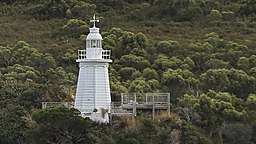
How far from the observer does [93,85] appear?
52.1 metres

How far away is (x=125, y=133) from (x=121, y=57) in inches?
1066

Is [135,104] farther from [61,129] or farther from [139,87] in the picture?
[139,87]

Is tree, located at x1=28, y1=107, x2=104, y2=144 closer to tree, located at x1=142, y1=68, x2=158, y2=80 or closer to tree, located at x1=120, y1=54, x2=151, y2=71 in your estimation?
tree, located at x1=142, y1=68, x2=158, y2=80

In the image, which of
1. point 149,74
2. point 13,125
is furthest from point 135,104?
point 149,74

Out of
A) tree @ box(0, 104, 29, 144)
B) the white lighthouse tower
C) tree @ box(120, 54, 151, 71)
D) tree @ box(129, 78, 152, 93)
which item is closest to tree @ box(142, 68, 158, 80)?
tree @ box(120, 54, 151, 71)

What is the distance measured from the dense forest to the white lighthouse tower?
0.95 meters

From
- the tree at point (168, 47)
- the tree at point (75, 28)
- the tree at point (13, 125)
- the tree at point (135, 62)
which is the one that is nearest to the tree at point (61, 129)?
the tree at point (13, 125)

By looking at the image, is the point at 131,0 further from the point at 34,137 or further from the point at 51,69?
the point at 34,137

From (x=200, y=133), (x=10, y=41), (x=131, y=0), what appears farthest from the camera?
(x=131, y=0)

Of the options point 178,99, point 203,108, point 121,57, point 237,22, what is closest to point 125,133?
point 203,108

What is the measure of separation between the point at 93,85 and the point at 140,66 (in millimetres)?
24391

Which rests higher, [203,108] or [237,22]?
[237,22]

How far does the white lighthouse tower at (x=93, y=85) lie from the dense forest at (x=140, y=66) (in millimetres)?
945

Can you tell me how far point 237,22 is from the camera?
94562 mm
